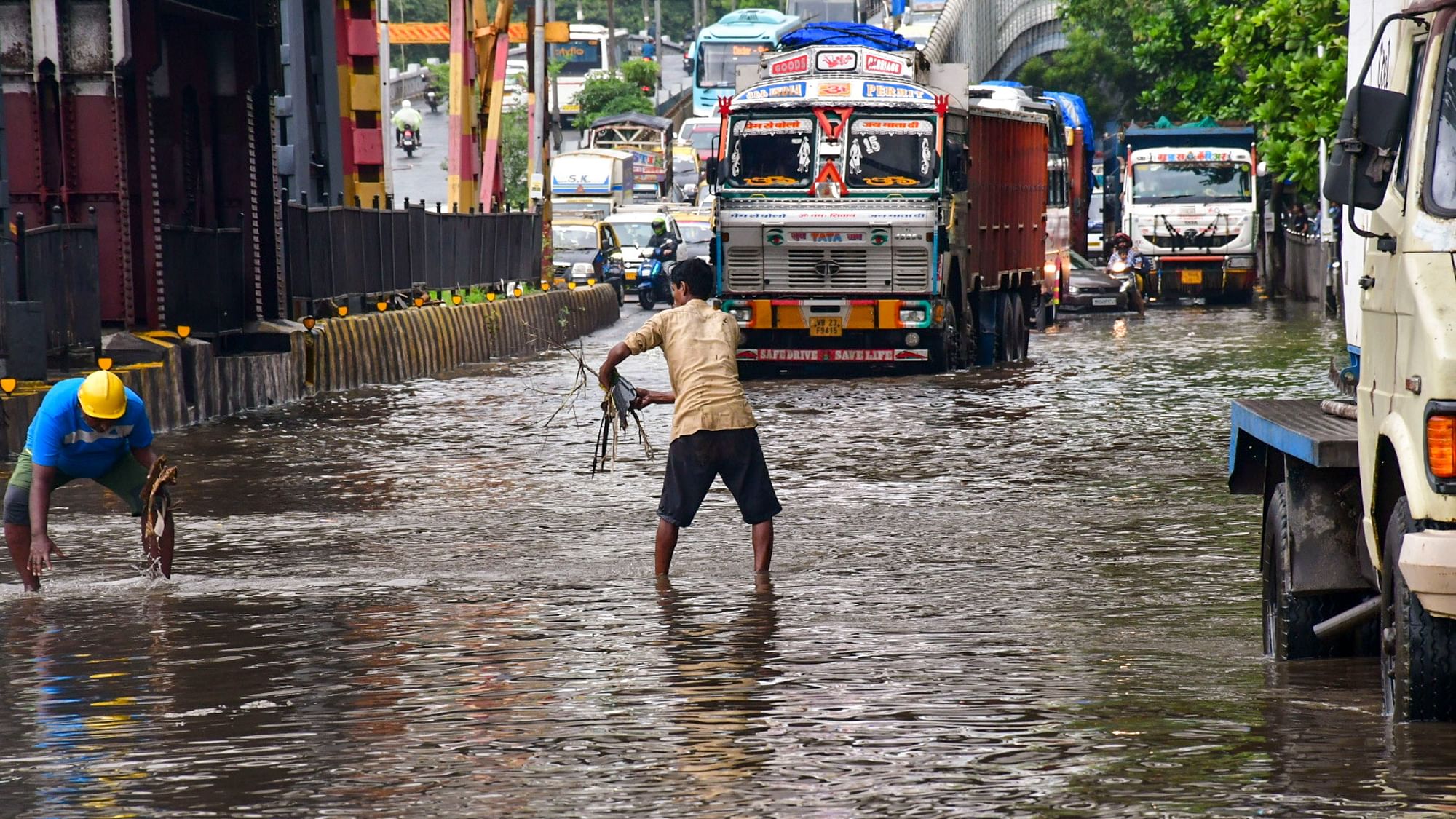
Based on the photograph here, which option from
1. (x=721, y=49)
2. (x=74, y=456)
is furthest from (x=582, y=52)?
(x=74, y=456)

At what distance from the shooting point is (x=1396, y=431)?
7055 millimetres

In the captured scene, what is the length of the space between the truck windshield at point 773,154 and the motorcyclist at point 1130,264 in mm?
18199

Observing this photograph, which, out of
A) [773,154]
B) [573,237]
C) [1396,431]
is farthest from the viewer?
[573,237]

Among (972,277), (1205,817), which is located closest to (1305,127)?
(972,277)

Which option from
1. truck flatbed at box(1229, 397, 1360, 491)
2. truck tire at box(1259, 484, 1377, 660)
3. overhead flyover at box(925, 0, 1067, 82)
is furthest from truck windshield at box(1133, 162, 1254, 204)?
truck tire at box(1259, 484, 1377, 660)

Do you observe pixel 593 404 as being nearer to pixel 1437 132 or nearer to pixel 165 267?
pixel 165 267

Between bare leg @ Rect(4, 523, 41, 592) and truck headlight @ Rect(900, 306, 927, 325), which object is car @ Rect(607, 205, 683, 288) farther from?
bare leg @ Rect(4, 523, 41, 592)

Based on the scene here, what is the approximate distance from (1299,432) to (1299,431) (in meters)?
0.04

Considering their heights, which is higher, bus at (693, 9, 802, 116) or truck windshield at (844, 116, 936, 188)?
bus at (693, 9, 802, 116)

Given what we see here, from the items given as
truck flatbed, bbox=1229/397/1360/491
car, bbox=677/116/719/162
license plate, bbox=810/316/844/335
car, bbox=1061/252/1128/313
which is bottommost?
car, bbox=1061/252/1128/313

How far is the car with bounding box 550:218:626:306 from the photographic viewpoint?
5194cm

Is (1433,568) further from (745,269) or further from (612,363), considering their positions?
(745,269)

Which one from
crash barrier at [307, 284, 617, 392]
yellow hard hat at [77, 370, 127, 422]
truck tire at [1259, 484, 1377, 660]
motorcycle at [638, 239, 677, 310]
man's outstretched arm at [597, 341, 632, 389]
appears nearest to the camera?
truck tire at [1259, 484, 1377, 660]

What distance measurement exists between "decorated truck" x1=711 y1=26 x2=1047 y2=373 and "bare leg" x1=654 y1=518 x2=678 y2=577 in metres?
15.6
